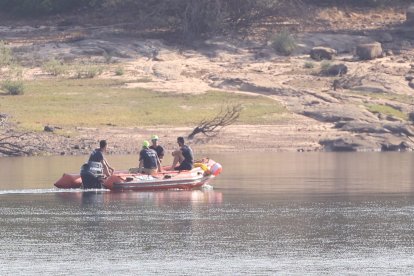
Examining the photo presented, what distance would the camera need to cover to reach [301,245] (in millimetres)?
22562

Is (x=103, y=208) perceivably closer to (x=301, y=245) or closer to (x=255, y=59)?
(x=301, y=245)

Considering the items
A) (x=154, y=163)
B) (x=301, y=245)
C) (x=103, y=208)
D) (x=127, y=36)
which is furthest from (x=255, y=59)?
(x=301, y=245)

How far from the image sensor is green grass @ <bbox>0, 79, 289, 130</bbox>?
46469 mm

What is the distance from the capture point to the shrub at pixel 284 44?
56094mm

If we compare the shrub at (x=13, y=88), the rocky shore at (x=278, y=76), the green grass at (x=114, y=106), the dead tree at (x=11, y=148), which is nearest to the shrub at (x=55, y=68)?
the rocky shore at (x=278, y=76)

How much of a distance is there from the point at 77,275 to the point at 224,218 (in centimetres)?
637

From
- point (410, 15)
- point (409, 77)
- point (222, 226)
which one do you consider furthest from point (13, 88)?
point (222, 226)

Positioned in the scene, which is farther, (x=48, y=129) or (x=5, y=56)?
(x=5, y=56)

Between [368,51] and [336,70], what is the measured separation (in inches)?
88.6

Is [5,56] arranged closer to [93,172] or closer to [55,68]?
[55,68]

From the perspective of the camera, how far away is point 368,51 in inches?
2179

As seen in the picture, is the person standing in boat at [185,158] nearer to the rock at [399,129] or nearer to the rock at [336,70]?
the rock at [399,129]

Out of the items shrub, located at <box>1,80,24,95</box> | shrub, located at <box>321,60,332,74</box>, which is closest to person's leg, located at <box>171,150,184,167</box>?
shrub, located at <box>1,80,24,95</box>

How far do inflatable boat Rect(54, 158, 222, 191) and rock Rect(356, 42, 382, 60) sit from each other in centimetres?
2345
